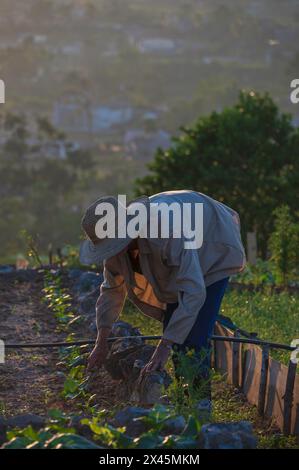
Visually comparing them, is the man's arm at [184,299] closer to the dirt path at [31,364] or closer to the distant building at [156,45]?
the dirt path at [31,364]

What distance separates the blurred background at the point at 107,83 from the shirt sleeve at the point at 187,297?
31.4 metres

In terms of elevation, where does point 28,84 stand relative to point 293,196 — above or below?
above

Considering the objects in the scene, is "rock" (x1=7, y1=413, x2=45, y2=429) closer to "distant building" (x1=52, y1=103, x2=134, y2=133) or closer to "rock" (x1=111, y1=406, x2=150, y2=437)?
"rock" (x1=111, y1=406, x2=150, y2=437)

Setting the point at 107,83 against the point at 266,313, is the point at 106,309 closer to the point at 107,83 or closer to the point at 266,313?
the point at 266,313

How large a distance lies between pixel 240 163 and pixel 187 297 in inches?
551

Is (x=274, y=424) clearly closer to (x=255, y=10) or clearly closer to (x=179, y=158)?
(x=179, y=158)

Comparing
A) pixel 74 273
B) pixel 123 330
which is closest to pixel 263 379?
pixel 123 330

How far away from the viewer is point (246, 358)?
6246 millimetres

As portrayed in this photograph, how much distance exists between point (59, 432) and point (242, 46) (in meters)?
101

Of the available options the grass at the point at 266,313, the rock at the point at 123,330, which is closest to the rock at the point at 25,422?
the rock at the point at 123,330

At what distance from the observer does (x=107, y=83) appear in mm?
90250

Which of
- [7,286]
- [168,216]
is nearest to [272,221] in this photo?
[7,286]

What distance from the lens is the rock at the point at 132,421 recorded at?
4.42 metres

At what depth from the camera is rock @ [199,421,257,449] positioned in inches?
167
